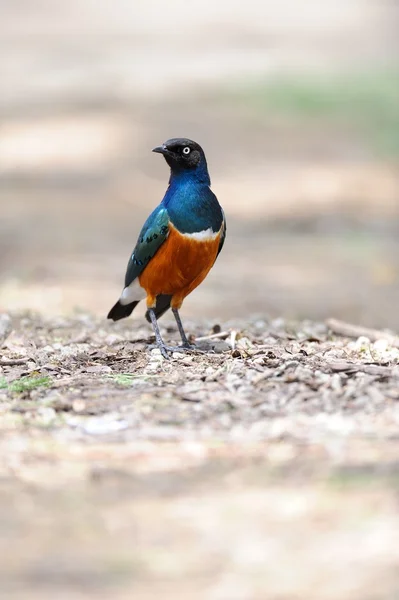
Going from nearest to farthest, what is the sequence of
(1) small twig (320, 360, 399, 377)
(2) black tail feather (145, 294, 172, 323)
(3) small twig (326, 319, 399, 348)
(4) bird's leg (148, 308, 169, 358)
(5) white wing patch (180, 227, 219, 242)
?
(1) small twig (320, 360, 399, 377), (4) bird's leg (148, 308, 169, 358), (5) white wing patch (180, 227, 219, 242), (3) small twig (326, 319, 399, 348), (2) black tail feather (145, 294, 172, 323)

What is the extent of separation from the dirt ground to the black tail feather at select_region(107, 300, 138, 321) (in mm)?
1027

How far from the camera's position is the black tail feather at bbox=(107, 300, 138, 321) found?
7969 mm

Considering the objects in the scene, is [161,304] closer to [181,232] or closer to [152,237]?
[152,237]

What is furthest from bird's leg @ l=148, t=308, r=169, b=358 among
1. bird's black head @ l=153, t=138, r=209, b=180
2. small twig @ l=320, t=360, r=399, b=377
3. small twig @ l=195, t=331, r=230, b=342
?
small twig @ l=320, t=360, r=399, b=377

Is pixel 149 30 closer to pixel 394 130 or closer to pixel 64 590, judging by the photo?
pixel 394 130

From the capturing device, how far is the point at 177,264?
7.18 meters

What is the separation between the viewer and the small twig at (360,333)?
762 cm

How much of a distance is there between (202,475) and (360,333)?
365 cm

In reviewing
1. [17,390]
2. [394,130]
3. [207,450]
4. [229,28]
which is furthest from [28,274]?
[229,28]

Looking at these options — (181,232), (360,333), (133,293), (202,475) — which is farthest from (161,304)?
(202,475)

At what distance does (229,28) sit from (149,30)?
2229 millimetres

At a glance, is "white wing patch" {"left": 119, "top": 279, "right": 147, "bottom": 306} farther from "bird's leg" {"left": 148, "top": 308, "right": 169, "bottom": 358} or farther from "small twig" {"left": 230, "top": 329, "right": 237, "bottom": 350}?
"small twig" {"left": 230, "top": 329, "right": 237, "bottom": 350}

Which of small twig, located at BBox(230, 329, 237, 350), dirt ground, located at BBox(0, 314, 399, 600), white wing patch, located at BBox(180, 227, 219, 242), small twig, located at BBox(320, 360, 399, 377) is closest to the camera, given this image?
dirt ground, located at BBox(0, 314, 399, 600)

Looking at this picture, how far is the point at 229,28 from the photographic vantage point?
31.8 metres
